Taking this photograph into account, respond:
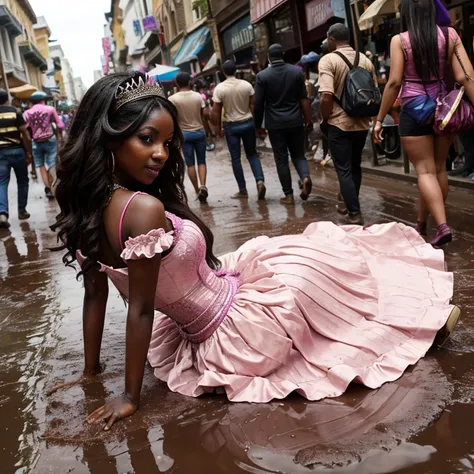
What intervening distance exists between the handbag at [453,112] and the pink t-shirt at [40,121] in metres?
7.55

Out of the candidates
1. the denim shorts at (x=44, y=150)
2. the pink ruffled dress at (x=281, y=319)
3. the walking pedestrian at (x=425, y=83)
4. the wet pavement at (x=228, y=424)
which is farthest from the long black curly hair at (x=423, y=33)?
the denim shorts at (x=44, y=150)

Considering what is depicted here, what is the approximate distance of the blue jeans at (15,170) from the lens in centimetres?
880

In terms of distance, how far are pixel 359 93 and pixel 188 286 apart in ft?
12.3

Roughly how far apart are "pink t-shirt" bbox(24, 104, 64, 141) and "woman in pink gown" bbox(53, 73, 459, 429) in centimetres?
823

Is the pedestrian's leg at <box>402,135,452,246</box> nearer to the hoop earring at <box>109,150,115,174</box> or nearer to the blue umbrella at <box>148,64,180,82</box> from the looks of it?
the hoop earring at <box>109,150,115,174</box>

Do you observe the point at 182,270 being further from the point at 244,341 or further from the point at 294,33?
the point at 294,33

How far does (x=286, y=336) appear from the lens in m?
2.70

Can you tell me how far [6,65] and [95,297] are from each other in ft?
139

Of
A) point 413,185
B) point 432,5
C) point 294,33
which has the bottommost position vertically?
point 413,185

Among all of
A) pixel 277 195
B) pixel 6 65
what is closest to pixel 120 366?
pixel 277 195

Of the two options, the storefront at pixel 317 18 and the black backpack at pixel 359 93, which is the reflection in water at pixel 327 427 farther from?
the storefront at pixel 317 18

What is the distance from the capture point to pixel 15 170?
9.03 metres

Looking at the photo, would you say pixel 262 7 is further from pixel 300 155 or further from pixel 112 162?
pixel 112 162

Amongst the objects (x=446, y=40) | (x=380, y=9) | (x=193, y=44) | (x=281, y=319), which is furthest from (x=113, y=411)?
(x=193, y=44)
